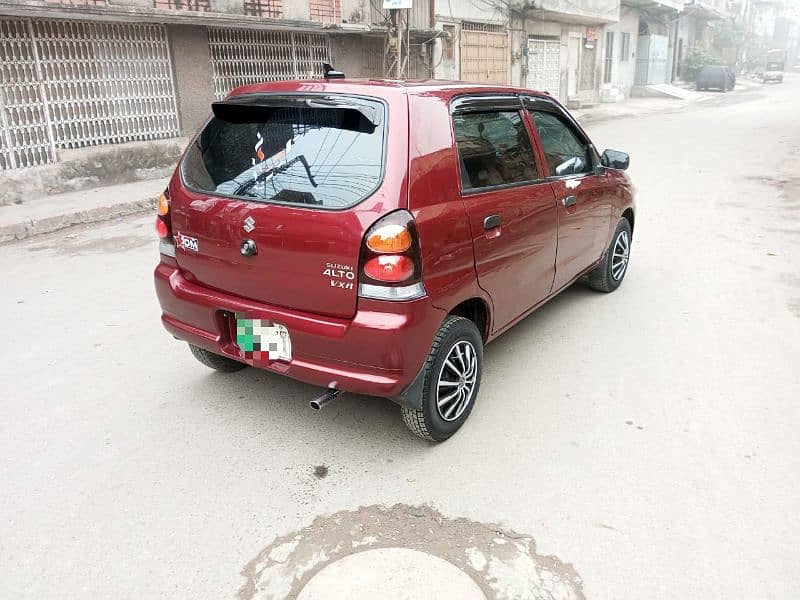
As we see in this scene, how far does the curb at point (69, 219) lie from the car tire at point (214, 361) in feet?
16.4

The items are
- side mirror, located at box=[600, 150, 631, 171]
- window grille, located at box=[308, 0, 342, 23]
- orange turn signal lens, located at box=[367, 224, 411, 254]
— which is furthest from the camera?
window grille, located at box=[308, 0, 342, 23]

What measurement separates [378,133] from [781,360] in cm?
300

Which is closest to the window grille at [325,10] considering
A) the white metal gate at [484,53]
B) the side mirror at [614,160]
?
the white metal gate at [484,53]

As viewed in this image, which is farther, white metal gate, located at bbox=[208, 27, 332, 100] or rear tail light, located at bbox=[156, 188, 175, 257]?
white metal gate, located at bbox=[208, 27, 332, 100]

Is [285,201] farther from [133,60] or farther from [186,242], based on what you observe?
[133,60]

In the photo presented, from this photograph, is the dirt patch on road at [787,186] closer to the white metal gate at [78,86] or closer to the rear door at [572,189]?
the rear door at [572,189]

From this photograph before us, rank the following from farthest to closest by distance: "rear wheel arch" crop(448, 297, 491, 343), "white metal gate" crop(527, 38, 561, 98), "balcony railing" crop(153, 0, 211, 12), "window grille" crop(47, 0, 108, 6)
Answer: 1. "white metal gate" crop(527, 38, 561, 98)
2. "balcony railing" crop(153, 0, 211, 12)
3. "window grille" crop(47, 0, 108, 6)
4. "rear wheel arch" crop(448, 297, 491, 343)

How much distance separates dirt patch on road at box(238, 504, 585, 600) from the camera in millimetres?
2291

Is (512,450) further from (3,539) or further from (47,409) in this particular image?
(47,409)

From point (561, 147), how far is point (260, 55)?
379 inches

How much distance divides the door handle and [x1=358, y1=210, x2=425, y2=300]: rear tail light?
0.59m

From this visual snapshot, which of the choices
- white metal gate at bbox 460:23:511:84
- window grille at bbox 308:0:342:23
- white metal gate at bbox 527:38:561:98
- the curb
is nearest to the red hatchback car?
the curb

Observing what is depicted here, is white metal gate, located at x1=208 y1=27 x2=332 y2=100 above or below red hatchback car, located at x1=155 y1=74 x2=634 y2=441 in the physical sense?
above

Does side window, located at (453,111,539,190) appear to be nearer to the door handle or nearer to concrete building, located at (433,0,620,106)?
the door handle
